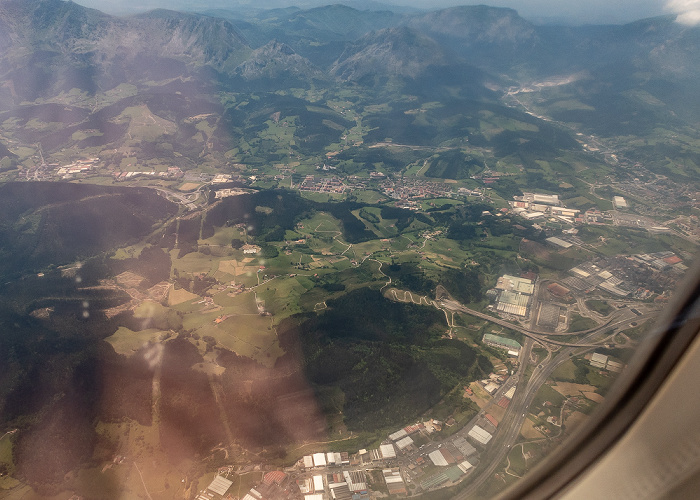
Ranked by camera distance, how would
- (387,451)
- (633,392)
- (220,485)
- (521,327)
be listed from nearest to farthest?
(633,392) < (220,485) < (387,451) < (521,327)

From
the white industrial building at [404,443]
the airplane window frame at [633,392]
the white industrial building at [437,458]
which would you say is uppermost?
the airplane window frame at [633,392]

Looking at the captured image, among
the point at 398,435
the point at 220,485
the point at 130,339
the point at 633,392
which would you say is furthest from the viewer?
the point at 130,339

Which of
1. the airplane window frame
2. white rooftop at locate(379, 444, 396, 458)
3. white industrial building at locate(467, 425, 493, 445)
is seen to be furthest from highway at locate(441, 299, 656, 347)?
the airplane window frame

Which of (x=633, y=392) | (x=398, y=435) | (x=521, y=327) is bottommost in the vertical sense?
(x=398, y=435)

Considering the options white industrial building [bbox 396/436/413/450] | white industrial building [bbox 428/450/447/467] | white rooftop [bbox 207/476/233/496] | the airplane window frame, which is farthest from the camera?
white industrial building [bbox 396/436/413/450]

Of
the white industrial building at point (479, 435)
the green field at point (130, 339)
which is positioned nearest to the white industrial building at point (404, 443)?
the white industrial building at point (479, 435)

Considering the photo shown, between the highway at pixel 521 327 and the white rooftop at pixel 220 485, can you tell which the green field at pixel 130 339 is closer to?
the white rooftop at pixel 220 485

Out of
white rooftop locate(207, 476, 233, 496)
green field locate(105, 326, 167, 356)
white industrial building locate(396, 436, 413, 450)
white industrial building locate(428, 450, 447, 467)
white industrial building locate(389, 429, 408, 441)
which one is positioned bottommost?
green field locate(105, 326, 167, 356)

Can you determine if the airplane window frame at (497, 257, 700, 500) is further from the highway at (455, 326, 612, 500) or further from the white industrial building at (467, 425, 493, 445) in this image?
the white industrial building at (467, 425, 493, 445)

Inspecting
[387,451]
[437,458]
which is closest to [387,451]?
[387,451]

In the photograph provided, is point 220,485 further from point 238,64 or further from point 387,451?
point 238,64

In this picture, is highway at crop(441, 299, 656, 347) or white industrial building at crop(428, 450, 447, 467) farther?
highway at crop(441, 299, 656, 347)

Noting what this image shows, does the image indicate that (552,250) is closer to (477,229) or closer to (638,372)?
(477,229)
